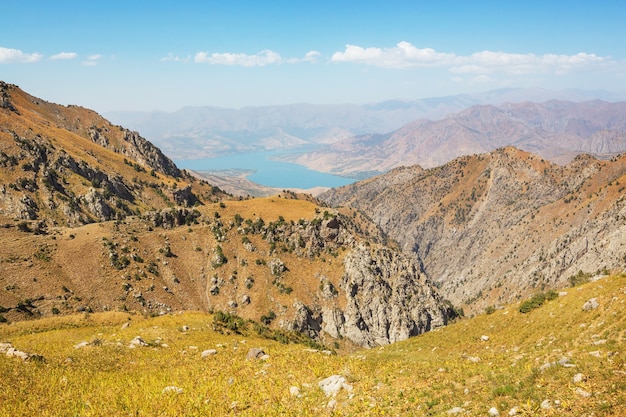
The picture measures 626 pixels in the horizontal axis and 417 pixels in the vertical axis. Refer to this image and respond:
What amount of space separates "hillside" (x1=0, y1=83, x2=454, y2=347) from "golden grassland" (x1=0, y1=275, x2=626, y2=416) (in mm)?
53788

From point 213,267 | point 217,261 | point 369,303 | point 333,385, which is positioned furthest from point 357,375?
point 213,267

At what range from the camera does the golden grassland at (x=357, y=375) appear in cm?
1730

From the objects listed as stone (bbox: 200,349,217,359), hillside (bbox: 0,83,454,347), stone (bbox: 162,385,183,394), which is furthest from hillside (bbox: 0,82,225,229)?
stone (bbox: 162,385,183,394)

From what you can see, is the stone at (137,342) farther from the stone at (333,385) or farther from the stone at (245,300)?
the stone at (245,300)

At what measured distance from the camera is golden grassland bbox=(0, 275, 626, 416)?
17297 millimetres

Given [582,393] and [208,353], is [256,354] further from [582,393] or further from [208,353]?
[582,393]

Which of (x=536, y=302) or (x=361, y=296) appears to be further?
(x=361, y=296)

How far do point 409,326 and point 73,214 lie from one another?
4990 inches

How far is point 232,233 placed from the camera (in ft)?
388

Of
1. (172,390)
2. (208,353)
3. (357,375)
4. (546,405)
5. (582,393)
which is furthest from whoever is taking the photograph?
(208,353)

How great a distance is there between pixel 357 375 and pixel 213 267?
91663 mm

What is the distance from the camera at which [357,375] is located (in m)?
24.1

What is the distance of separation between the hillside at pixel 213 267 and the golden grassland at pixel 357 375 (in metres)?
53.8

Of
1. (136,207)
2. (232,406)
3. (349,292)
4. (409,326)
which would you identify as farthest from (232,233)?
(232,406)
